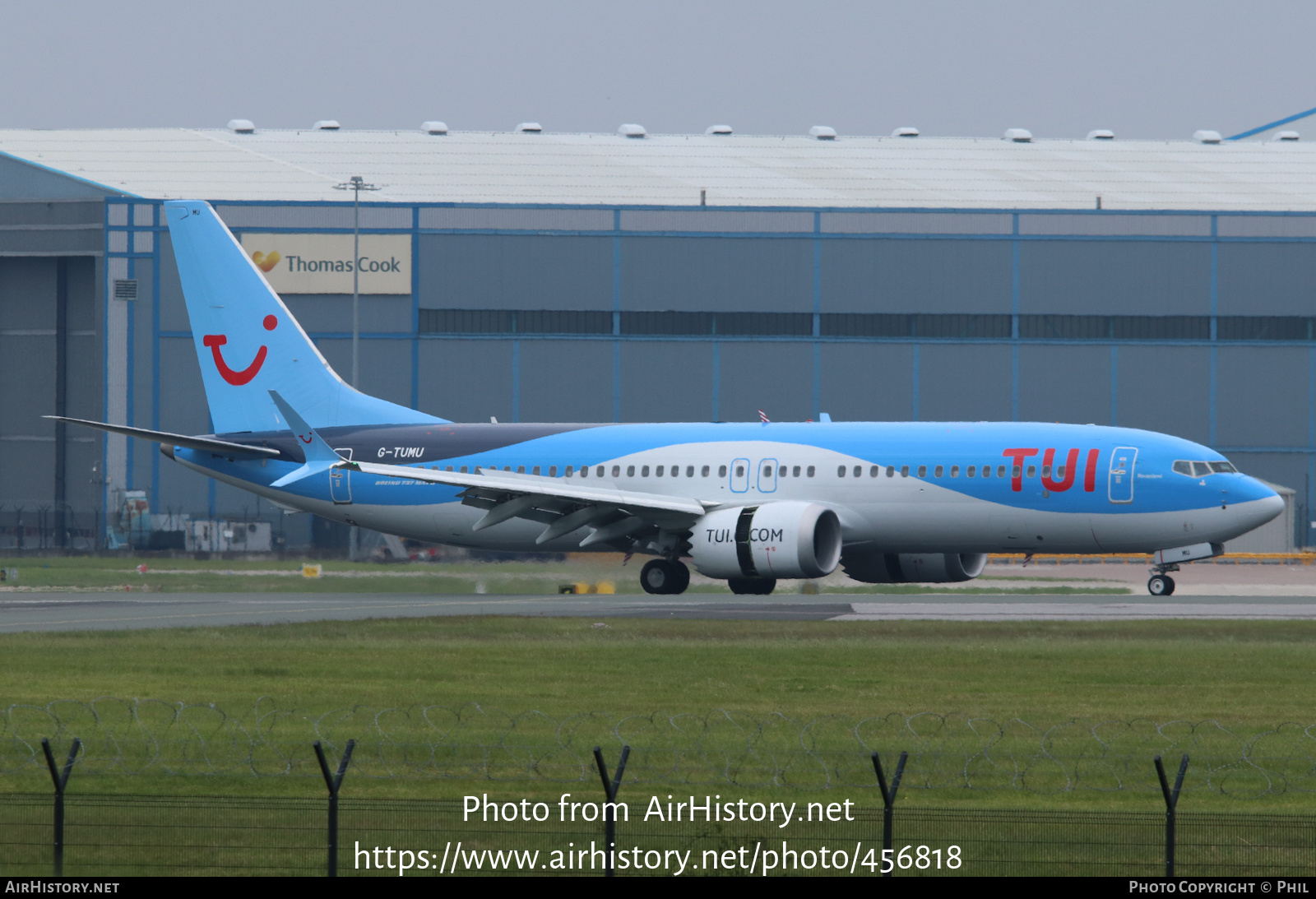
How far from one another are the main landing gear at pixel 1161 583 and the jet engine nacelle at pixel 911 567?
180 inches

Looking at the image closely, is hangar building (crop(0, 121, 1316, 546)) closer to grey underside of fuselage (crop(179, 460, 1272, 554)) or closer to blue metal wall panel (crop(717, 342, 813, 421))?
blue metal wall panel (crop(717, 342, 813, 421))

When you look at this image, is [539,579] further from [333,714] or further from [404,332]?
[404,332]

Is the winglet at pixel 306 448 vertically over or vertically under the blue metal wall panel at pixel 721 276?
under

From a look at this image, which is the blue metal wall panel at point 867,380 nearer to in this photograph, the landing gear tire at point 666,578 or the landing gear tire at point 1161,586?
the landing gear tire at point 666,578

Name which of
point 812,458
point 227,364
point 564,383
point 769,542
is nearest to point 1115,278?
point 564,383

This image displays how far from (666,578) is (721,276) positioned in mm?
35044

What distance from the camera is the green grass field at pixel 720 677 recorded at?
55.0 ft

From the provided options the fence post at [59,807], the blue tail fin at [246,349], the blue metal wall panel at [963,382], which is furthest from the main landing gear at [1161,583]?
the blue metal wall panel at [963,382]

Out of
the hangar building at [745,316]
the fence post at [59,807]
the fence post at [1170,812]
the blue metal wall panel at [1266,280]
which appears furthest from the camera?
the blue metal wall panel at [1266,280]

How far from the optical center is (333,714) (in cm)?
2017

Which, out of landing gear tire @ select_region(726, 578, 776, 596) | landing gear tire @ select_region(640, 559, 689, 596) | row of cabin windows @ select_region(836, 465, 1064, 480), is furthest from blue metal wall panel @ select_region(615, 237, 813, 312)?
row of cabin windows @ select_region(836, 465, 1064, 480)

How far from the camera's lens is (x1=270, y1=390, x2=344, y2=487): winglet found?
4306cm

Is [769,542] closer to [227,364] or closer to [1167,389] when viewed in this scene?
[227,364]
